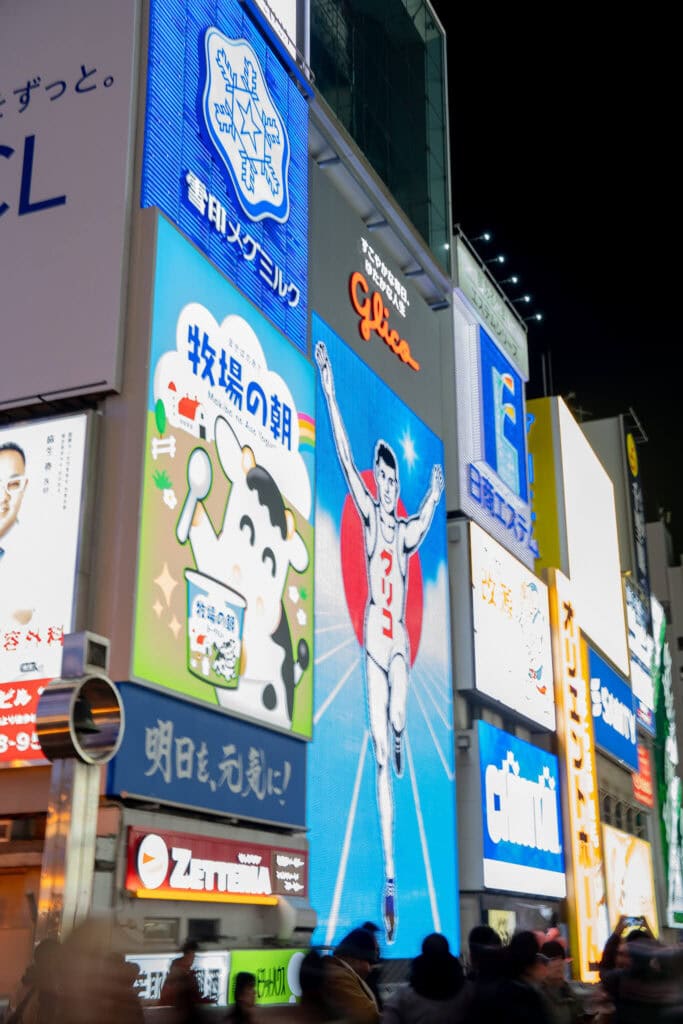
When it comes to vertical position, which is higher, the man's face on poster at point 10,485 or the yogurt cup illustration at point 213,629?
the man's face on poster at point 10,485

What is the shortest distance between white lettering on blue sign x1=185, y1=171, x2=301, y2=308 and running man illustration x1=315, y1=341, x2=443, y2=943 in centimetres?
117

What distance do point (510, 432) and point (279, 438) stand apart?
33.0 ft

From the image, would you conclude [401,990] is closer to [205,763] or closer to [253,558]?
[205,763]

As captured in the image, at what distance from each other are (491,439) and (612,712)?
9.30 metres

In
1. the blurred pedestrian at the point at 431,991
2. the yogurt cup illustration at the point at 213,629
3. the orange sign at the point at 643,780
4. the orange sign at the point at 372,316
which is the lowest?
the blurred pedestrian at the point at 431,991

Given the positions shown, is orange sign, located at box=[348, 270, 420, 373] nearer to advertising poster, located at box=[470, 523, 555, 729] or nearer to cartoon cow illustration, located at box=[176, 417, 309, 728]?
advertising poster, located at box=[470, 523, 555, 729]

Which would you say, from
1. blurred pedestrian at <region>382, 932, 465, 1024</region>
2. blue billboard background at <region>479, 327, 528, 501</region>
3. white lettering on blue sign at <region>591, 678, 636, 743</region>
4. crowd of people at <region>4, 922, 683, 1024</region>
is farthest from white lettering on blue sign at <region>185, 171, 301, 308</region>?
white lettering on blue sign at <region>591, 678, 636, 743</region>

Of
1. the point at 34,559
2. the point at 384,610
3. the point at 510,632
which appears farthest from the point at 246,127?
the point at 510,632

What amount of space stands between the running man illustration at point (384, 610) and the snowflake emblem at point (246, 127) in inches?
80.3

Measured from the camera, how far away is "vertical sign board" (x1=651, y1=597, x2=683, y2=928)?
32.5 meters

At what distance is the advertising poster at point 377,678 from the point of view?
13.4 meters

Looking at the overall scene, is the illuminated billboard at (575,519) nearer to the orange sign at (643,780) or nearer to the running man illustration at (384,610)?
the orange sign at (643,780)

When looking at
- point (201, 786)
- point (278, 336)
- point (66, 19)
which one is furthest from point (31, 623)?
point (66, 19)

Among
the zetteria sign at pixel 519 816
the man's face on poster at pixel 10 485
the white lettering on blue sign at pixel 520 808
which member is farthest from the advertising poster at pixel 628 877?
the man's face on poster at pixel 10 485
